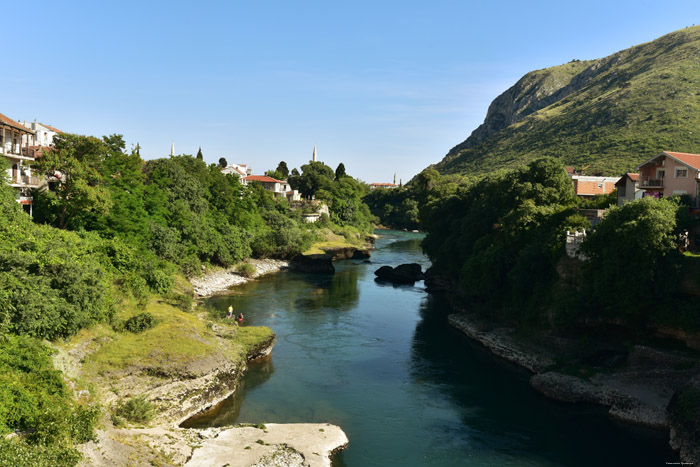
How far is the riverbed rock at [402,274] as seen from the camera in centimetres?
7125

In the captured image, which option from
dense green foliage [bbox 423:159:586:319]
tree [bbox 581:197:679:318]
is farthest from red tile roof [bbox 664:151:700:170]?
tree [bbox 581:197:679:318]

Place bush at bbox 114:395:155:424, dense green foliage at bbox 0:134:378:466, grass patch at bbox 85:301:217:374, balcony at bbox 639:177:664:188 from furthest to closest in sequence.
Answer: balcony at bbox 639:177:664:188 < grass patch at bbox 85:301:217:374 < bush at bbox 114:395:155:424 < dense green foliage at bbox 0:134:378:466

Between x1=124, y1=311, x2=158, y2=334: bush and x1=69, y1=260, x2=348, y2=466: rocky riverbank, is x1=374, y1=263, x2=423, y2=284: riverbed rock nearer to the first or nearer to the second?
x1=69, y1=260, x2=348, y2=466: rocky riverbank

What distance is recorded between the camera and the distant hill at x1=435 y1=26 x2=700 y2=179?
105750 mm

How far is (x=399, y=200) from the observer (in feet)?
564

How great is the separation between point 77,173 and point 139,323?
749 inches

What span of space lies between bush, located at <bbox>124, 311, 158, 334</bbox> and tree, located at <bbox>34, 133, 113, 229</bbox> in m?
16.0

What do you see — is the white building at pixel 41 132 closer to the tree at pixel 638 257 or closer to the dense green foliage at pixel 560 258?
the dense green foliage at pixel 560 258

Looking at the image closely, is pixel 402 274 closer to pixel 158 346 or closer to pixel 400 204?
pixel 158 346

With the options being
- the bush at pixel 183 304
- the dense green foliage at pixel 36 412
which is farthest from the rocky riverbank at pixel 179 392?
the bush at pixel 183 304

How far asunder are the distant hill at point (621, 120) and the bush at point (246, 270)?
64230 millimetres

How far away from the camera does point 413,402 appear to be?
102ft

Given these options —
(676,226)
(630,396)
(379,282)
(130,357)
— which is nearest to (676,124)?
(379,282)

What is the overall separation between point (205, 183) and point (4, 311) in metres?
55.9
